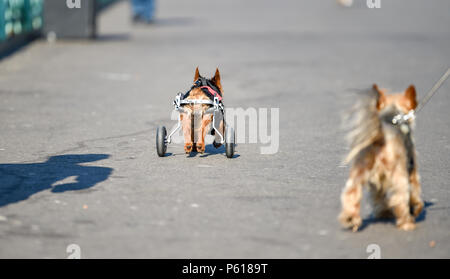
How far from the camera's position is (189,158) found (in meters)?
8.41

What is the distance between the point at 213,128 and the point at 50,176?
5.94 ft

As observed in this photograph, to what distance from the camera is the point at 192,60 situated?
56.4 feet

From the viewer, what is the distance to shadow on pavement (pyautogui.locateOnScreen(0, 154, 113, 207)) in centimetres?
698

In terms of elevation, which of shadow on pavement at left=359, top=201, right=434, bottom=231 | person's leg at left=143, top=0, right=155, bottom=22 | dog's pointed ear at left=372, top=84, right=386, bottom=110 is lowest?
shadow on pavement at left=359, top=201, right=434, bottom=231

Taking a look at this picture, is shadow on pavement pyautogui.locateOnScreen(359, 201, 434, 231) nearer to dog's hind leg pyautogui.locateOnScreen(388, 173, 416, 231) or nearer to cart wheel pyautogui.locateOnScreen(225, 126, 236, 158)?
dog's hind leg pyautogui.locateOnScreen(388, 173, 416, 231)

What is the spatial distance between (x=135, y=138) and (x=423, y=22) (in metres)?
19.7

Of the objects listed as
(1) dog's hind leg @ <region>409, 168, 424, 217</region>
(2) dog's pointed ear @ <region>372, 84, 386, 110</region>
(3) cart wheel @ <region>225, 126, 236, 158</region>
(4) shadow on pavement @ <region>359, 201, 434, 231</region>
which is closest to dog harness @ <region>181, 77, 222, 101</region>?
(3) cart wheel @ <region>225, 126, 236, 158</region>

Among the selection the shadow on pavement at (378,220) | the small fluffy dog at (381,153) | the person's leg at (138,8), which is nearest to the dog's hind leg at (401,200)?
the small fluffy dog at (381,153)

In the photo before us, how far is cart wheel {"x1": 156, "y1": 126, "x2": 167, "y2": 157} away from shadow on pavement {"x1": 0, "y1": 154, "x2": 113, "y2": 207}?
57 cm

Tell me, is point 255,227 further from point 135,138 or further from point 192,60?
point 192,60

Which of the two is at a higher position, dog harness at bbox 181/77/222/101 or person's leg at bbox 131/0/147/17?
person's leg at bbox 131/0/147/17

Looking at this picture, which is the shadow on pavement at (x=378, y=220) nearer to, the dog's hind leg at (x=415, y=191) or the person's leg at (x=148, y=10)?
the dog's hind leg at (x=415, y=191)

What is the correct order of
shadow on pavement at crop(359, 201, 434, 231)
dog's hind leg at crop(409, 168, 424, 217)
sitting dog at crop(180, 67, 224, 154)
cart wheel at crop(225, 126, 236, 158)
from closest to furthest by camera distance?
dog's hind leg at crop(409, 168, 424, 217), shadow on pavement at crop(359, 201, 434, 231), sitting dog at crop(180, 67, 224, 154), cart wheel at crop(225, 126, 236, 158)

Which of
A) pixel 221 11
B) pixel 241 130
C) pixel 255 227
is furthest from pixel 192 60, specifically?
pixel 221 11
